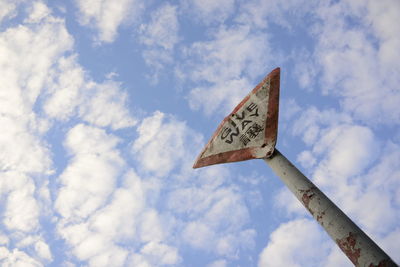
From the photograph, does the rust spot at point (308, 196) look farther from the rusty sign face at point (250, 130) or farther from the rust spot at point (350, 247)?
the rusty sign face at point (250, 130)

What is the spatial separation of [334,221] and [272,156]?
110 cm

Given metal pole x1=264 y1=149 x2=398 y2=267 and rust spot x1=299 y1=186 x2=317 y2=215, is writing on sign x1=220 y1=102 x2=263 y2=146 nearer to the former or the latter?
metal pole x1=264 y1=149 x2=398 y2=267

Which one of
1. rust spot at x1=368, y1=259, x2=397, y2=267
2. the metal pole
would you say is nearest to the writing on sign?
the metal pole

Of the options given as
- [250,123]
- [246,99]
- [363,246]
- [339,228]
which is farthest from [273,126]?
[363,246]

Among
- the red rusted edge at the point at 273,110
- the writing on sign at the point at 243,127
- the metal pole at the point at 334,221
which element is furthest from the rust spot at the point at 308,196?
the writing on sign at the point at 243,127

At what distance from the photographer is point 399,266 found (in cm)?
208

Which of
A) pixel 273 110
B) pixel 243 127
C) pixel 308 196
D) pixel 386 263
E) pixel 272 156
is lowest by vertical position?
pixel 386 263

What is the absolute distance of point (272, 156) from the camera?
349cm

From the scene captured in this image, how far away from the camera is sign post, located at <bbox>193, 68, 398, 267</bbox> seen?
2.34m

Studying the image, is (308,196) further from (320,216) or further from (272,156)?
(272,156)

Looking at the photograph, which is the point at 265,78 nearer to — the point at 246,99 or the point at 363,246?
the point at 246,99

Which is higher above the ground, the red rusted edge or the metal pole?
the red rusted edge

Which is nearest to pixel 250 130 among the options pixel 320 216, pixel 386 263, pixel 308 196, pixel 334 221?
pixel 308 196

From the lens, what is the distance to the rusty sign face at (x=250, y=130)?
3678 millimetres
